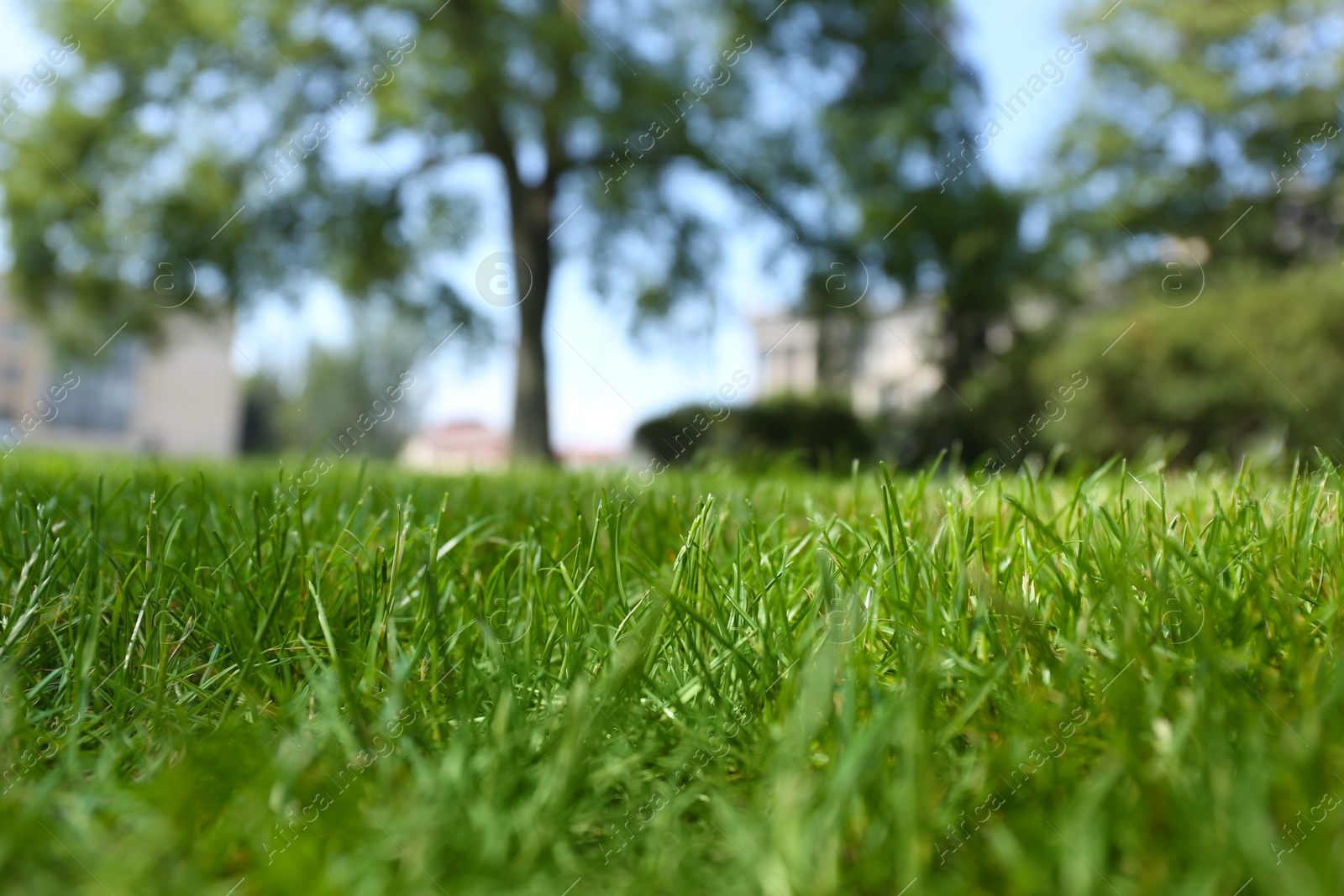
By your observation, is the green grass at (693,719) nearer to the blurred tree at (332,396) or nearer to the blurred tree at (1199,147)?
the blurred tree at (1199,147)

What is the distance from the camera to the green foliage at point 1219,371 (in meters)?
13.1

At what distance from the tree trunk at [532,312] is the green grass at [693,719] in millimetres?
13011

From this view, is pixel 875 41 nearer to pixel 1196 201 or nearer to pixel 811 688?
pixel 1196 201

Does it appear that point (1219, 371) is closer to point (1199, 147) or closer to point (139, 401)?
point (1199, 147)

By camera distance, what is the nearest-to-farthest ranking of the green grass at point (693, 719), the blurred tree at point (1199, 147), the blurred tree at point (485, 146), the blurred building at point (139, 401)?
the green grass at point (693, 719) → the blurred tree at point (485, 146) → the blurred tree at point (1199, 147) → the blurred building at point (139, 401)

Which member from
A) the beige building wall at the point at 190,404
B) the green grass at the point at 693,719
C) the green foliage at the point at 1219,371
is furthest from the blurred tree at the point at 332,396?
the green grass at the point at 693,719

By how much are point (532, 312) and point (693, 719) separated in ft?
46.6

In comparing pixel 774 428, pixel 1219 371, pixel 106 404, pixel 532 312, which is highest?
pixel 532 312

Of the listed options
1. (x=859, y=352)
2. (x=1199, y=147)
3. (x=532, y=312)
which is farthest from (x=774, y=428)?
(x=1199, y=147)

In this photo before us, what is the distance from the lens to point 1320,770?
33.0 inches

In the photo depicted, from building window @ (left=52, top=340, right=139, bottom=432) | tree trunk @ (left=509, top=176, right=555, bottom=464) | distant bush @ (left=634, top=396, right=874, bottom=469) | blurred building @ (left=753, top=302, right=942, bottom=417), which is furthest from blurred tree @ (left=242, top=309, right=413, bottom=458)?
tree trunk @ (left=509, top=176, right=555, bottom=464)

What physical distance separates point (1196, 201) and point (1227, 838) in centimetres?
2683

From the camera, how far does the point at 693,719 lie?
1142 mm

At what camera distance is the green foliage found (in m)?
13.1
